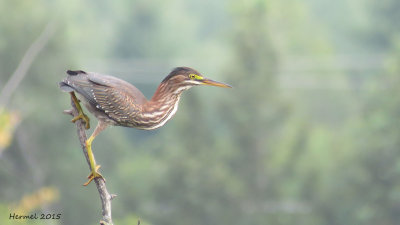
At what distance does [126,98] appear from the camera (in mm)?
8023

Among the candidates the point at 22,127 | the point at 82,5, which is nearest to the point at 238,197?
the point at 22,127

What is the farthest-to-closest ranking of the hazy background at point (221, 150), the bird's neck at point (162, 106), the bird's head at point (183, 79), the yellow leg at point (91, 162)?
the hazy background at point (221, 150), the bird's head at point (183, 79), the bird's neck at point (162, 106), the yellow leg at point (91, 162)

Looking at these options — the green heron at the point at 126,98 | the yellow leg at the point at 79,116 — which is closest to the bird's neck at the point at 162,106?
the green heron at the point at 126,98

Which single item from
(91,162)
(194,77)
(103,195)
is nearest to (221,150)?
(194,77)

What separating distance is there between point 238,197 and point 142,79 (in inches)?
742

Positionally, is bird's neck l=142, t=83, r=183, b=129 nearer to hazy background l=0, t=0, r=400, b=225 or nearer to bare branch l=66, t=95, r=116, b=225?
bare branch l=66, t=95, r=116, b=225

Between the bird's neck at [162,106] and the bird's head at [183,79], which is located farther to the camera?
the bird's head at [183,79]

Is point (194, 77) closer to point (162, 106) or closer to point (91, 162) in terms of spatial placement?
point (162, 106)

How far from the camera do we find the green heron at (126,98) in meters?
7.92

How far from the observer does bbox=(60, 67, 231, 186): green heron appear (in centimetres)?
792

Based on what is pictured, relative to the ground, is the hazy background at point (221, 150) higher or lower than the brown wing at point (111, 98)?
higher

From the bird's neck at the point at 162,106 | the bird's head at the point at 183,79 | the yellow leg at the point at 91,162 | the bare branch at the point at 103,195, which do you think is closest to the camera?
the bare branch at the point at 103,195

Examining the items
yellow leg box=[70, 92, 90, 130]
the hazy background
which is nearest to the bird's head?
yellow leg box=[70, 92, 90, 130]

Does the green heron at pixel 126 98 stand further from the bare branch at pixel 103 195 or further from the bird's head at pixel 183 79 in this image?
the bare branch at pixel 103 195
